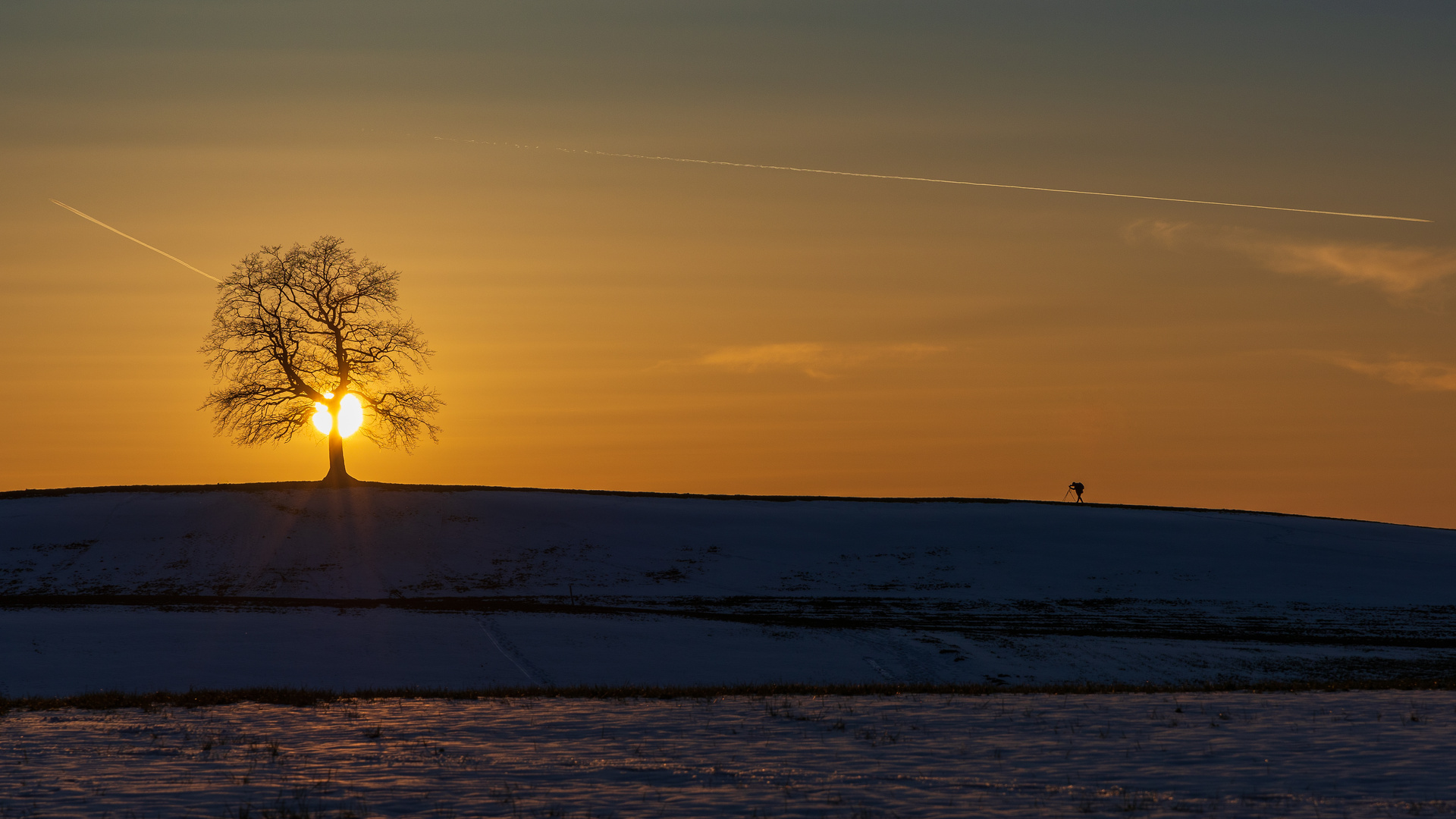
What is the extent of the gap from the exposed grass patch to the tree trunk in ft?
140

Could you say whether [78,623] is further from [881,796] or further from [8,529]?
[881,796]

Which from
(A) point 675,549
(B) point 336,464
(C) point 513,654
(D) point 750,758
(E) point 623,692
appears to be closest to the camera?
(D) point 750,758

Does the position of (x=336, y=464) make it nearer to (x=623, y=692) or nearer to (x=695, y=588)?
(x=695, y=588)

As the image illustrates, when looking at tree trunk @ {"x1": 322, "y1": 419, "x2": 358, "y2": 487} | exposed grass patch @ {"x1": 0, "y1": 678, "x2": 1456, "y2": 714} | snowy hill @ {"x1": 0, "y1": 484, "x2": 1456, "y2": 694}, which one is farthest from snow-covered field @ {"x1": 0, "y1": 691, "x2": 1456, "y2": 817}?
tree trunk @ {"x1": 322, "y1": 419, "x2": 358, "y2": 487}

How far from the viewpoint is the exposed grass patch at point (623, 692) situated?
22.3m

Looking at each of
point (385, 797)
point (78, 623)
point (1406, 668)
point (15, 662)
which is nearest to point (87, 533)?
point (78, 623)

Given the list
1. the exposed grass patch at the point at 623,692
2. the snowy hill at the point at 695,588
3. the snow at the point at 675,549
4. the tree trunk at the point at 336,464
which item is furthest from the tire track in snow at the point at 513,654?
the tree trunk at the point at 336,464

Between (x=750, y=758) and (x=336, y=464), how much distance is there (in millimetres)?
54633

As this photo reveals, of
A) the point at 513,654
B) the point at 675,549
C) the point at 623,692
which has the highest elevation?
the point at 675,549

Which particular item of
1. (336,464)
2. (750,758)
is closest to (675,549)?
(336,464)

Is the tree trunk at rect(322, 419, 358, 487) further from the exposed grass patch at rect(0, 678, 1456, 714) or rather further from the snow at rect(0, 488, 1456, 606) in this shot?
the exposed grass patch at rect(0, 678, 1456, 714)

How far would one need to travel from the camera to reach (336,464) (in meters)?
66.9

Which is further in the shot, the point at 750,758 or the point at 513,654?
the point at 513,654

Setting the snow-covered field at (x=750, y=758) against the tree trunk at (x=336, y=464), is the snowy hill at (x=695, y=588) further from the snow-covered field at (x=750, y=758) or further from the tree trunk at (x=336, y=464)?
the snow-covered field at (x=750, y=758)
